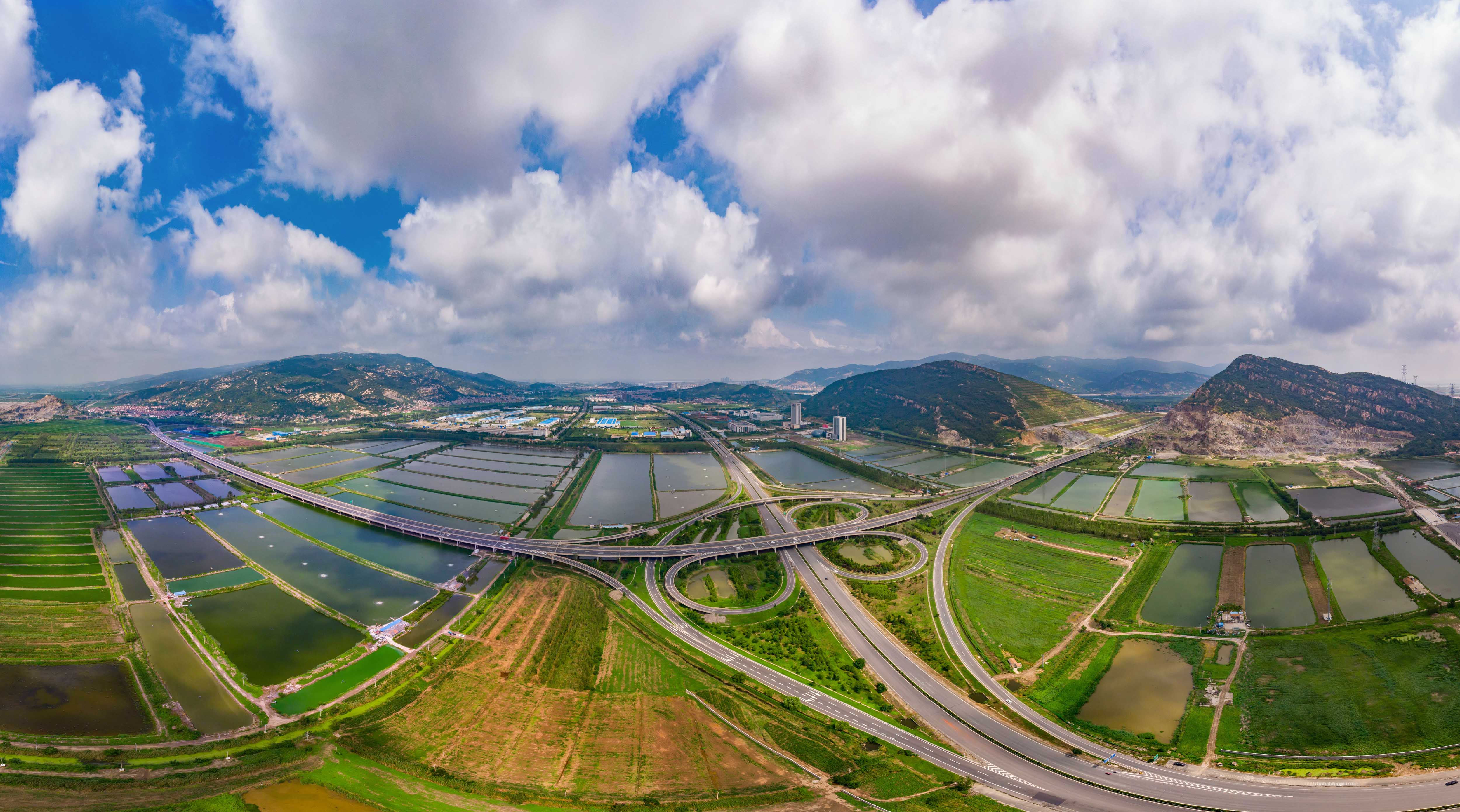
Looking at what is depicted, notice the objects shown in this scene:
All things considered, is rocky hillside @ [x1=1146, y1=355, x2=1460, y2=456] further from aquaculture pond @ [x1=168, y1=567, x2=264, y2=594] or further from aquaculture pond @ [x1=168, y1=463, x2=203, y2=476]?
aquaculture pond @ [x1=168, y1=463, x2=203, y2=476]

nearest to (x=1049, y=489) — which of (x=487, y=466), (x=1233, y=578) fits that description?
(x=1233, y=578)

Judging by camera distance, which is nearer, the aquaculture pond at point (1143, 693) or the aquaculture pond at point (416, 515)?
the aquaculture pond at point (1143, 693)

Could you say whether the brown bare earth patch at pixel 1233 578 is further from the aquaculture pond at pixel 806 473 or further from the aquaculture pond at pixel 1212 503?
the aquaculture pond at pixel 806 473

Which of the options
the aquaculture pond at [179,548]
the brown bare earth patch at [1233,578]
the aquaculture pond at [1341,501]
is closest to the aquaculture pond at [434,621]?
the aquaculture pond at [179,548]

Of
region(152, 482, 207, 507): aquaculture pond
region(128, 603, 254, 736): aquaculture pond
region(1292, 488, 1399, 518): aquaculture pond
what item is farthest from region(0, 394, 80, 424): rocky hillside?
region(1292, 488, 1399, 518): aquaculture pond

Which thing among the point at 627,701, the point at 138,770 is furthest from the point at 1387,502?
the point at 138,770

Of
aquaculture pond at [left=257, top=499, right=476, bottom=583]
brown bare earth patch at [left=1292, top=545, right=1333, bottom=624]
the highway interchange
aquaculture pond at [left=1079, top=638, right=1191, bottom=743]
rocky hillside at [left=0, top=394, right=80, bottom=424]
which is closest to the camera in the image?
the highway interchange

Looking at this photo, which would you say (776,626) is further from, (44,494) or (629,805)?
(44,494)
